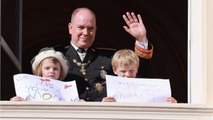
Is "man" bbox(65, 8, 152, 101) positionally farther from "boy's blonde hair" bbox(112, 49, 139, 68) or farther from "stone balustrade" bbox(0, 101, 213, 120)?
"stone balustrade" bbox(0, 101, 213, 120)

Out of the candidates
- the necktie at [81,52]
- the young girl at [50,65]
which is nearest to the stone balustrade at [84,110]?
the young girl at [50,65]

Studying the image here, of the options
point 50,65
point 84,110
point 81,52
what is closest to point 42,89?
point 50,65

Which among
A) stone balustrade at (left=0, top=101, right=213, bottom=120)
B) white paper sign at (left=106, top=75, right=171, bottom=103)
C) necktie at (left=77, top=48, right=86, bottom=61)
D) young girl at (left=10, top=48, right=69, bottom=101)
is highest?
necktie at (left=77, top=48, right=86, bottom=61)

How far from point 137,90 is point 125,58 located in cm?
20

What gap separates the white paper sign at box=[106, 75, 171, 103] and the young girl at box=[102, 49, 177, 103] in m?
0.06

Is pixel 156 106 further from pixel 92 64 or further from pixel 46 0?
pixel 46 0

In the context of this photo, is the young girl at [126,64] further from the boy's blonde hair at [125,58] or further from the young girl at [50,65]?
the young girl at [50,65]

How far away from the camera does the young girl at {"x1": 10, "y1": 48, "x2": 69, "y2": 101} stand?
4453 millimetres

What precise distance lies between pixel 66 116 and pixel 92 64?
1.74 feet

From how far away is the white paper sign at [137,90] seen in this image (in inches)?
172

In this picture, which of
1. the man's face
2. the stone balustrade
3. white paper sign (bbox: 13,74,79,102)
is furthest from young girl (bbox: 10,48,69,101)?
the stone balustrade

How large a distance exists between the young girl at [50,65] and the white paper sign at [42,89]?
0.16ft

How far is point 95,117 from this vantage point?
4.21m

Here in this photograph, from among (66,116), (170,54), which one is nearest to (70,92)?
(66,116)
